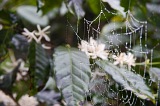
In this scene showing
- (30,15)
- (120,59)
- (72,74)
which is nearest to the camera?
(72,74)

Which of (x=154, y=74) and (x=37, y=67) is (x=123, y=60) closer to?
(x=154, y=74)

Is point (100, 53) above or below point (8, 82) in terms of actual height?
above

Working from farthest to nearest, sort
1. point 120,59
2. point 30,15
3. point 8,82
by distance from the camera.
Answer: point 30,15 → point 8,82 → point 120,59

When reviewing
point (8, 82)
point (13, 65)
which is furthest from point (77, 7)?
point (13, 65)

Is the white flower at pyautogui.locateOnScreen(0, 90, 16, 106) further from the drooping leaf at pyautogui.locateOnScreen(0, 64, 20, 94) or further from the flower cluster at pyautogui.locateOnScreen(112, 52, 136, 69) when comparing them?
the flower cluster at pyautogui.locateOnScreen(112, 52, 136, 69)

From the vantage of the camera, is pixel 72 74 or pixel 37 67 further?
pixel 37 67

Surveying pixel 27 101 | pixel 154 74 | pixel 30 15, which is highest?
pixel 30 15

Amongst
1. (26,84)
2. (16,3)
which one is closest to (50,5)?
(26,84)

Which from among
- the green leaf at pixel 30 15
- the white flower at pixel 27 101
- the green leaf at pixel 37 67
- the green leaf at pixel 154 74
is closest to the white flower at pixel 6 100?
the white flower at pixel 27 101
